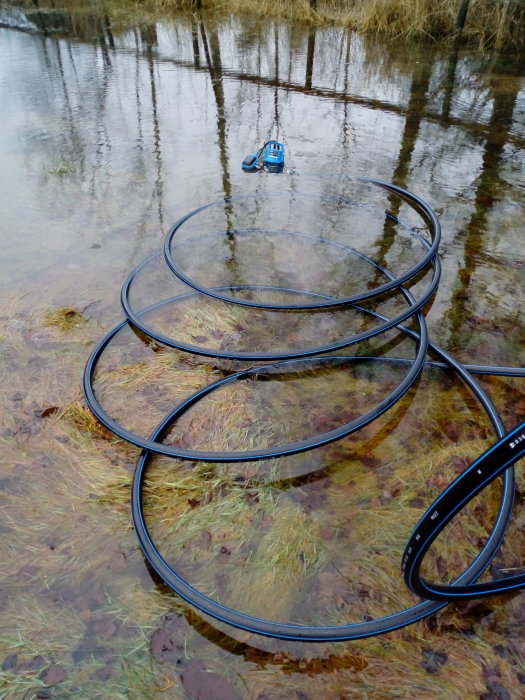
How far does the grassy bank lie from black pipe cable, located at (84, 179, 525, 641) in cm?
696

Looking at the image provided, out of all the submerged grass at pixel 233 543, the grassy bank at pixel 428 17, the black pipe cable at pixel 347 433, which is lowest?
the submerged grass at pixel 233 543

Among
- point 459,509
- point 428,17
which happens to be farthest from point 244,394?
point 428,17

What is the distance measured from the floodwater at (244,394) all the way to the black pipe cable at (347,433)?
0.09m

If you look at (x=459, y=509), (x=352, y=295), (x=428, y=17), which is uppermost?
(x=428, y=17)

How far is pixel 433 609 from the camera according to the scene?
5.95 ft

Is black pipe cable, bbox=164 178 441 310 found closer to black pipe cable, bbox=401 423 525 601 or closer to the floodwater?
the floodwater

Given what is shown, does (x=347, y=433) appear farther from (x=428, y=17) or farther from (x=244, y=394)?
(x=428, y=17)

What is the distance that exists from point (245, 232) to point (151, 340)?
4.91 ft

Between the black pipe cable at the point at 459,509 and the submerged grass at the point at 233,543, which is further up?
the black pipe cable at the point at 459,509

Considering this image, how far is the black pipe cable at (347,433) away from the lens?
4.96ft

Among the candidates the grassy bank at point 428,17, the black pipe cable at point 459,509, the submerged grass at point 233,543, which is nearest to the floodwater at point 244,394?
the submerged grass at point 233,543

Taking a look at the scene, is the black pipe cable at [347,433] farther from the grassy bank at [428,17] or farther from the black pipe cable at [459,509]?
the grassy bank at [428,17]

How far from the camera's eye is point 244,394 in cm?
286

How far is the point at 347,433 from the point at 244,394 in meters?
0.71
